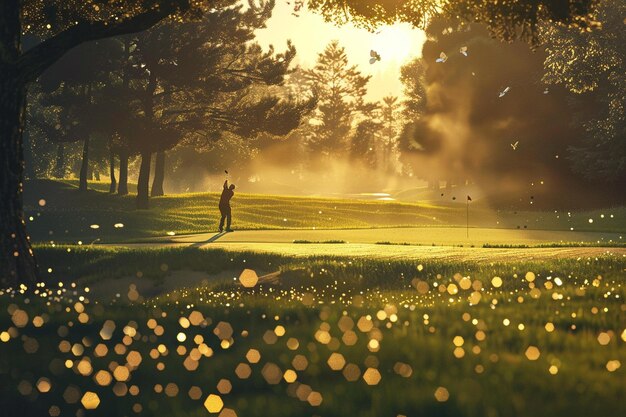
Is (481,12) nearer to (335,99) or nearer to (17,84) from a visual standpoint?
(17,84)

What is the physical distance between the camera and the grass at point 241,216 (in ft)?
139

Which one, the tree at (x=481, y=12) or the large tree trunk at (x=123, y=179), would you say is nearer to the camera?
the tree at (x=481, y=12)

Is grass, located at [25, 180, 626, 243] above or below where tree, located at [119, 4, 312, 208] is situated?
below

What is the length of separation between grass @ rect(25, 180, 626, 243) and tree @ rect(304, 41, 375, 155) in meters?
70.9

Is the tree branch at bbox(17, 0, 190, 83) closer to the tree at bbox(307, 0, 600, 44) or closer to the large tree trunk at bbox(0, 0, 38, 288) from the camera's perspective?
the large tree trunk at bbox(0, 0, 38, 288)

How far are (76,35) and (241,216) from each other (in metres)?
32.5

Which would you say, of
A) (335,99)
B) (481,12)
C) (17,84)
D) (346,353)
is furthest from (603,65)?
(335,99)

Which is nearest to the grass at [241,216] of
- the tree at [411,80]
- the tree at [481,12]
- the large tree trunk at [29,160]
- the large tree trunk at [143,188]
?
the large tree trunk at [143,188]

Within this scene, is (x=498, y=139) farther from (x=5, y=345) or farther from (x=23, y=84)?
(x=5, y=345)

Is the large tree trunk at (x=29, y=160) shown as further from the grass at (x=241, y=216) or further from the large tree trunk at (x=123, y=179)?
the large tree trunk at (x=123, y=179)

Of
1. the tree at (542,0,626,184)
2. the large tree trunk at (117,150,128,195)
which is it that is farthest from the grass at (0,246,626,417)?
the large tree trunk at (117,150,128,195)

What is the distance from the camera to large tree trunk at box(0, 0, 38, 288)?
17.6 meters

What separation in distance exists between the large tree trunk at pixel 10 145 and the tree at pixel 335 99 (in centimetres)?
11747

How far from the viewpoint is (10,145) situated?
1767 cm
